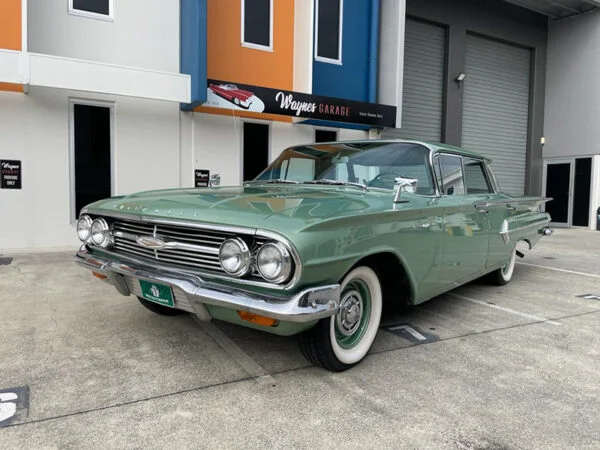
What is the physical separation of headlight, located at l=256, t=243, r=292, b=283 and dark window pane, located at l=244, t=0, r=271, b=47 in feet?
27.0

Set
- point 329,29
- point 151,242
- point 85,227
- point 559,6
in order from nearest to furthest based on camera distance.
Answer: point 151,242, point 85,227, point 329,29, point 559,6

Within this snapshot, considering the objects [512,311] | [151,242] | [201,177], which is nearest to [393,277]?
[151,242]

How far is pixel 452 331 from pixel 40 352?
3089 mm

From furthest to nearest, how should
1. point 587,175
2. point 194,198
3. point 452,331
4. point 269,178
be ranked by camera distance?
point 587,175, point 269,178, point 452,331, point 194,198

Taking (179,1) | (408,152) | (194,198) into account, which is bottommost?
(194,198)

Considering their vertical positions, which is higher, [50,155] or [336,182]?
[50,155]

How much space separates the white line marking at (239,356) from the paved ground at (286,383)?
0.01 metres

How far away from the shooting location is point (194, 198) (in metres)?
3.14

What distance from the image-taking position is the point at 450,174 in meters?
4.14

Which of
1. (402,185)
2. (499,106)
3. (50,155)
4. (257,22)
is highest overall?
(257,22)

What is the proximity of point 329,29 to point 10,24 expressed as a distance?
6498 mm

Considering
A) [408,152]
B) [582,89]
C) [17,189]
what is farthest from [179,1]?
[582,89]

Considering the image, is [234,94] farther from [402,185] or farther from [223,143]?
[402,185]

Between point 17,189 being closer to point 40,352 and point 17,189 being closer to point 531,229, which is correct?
point 40,352
